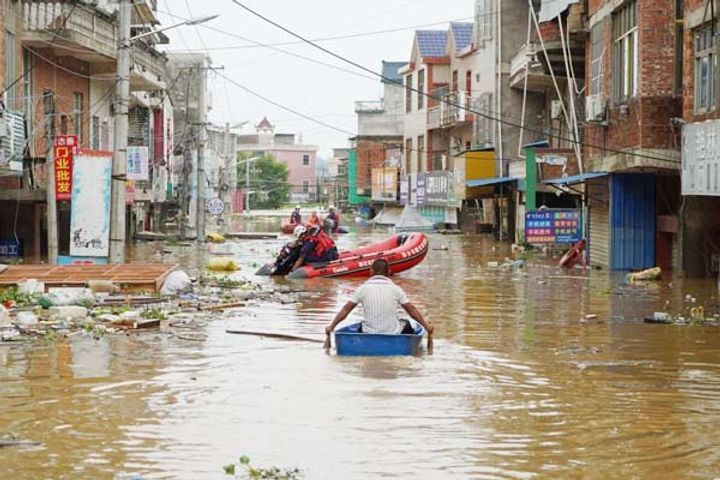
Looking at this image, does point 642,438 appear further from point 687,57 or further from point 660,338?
point 687,57

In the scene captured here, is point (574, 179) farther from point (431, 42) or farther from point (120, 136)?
point (431, 42)

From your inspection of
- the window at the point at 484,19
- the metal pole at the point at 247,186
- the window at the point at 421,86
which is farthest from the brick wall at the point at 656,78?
the metal pole at the point at 247,186

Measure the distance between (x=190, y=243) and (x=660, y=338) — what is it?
32.0m

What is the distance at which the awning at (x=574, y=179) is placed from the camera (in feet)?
103

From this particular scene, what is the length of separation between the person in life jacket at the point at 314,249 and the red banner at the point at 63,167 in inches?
227

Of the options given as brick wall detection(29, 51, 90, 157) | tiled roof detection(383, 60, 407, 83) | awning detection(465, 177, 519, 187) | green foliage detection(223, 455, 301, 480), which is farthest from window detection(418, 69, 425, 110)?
green foliage detection(223, 455, 301, 480)

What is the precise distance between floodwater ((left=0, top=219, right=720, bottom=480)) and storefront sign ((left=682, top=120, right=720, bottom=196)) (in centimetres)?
354

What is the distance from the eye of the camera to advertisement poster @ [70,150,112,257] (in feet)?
82.9

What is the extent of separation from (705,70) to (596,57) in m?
8.15

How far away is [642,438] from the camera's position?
34.9 ft

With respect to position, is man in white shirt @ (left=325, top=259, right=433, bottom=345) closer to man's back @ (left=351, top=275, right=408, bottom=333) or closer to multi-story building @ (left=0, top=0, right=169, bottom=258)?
man's back @ (left=351, top=275, right=408, bottom=333)

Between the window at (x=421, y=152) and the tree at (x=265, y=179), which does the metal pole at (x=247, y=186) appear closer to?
the tree at (x=265, y=179)

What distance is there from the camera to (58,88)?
36.8 metres

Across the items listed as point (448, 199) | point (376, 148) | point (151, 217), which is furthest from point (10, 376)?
point (376, 148)
